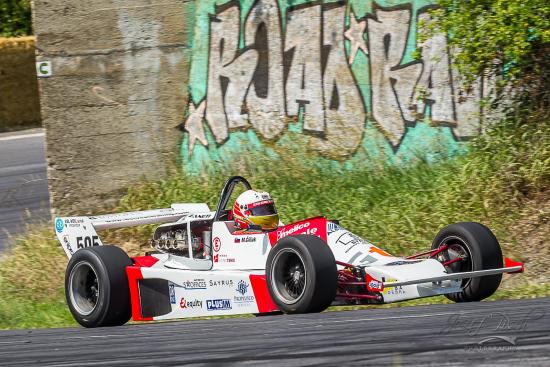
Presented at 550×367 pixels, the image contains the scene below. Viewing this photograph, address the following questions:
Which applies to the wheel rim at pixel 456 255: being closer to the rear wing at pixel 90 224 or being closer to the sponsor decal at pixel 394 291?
the sponsor decal at pixel 394 291

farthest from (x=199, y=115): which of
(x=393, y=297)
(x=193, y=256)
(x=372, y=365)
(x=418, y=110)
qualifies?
(x=372, y=365)

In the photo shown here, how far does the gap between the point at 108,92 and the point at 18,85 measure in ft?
30.4

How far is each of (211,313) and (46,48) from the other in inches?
273

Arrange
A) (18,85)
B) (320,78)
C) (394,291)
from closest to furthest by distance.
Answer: (394,291)
(320,78)
(18,85)

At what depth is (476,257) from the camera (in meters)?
9.17

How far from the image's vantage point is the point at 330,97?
14953 mm

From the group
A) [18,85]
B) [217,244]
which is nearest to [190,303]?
[217,244]

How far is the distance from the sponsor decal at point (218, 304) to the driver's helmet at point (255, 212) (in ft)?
2.48

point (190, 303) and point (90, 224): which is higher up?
point (90, 224)

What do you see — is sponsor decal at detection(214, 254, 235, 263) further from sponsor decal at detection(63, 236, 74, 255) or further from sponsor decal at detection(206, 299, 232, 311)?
sponsor decal at detection(63, 236, 74, 255)

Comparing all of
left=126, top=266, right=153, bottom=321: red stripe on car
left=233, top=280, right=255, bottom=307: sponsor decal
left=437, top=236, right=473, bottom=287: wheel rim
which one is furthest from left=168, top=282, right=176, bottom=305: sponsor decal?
left=437, top=236, right=473, bottom=287: wheel rim

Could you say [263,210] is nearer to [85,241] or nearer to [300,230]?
[300,230]

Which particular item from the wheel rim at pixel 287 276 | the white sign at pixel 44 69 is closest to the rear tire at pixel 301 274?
the wheel rim at pixel 287 276

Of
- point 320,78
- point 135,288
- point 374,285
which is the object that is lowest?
point 135,288
